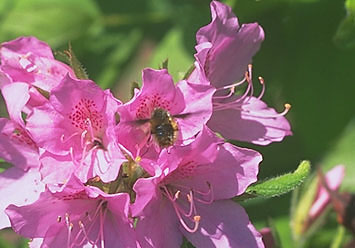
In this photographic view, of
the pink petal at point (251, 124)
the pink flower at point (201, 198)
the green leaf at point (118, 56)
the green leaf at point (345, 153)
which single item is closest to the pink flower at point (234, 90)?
the pink petal at point (251, 124)

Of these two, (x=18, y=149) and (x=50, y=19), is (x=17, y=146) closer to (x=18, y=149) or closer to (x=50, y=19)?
(x=18, y=149)

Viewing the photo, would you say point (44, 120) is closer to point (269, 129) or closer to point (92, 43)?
point (269, 129)

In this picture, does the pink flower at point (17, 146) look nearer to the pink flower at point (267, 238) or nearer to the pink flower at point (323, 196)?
the pink flower at point (267, 238)

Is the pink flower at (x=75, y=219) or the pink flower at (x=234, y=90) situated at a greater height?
the pink flower at (x=234, y=90)

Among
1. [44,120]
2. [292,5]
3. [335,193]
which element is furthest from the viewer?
[292,5]

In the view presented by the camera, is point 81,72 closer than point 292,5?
Yes

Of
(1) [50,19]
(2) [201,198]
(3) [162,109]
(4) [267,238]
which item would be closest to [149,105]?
(3) [162,109]

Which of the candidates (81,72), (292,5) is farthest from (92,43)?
(81,72)
